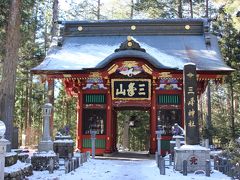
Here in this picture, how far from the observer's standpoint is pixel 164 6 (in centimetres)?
3153

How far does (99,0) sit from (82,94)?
62.4 feet

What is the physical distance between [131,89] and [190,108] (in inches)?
248

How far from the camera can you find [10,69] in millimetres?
12789

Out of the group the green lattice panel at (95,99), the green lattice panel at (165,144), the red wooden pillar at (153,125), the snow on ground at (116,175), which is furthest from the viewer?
the green lattice panel at (95,99)

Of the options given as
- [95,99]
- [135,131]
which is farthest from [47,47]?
[95,99]

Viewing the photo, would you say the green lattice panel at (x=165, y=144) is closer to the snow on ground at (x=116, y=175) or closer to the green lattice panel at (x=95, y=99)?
the green lattice panel at (x=95, y=99)

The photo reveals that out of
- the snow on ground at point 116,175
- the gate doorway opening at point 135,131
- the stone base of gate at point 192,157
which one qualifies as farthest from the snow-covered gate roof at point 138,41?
the gate doorway opening at point 135,131

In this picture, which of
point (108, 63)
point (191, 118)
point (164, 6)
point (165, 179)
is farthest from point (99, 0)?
point (165, 179)

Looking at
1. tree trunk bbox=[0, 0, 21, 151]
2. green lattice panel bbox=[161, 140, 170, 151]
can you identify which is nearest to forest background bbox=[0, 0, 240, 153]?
tree trunk bbox=[0, 0, 21, 151]

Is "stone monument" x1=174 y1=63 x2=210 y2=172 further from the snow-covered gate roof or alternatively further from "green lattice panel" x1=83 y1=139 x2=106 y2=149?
"green lattice panel" x1=83 y1=139 x2=106 y2=149

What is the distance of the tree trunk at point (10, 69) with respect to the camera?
42.1ft

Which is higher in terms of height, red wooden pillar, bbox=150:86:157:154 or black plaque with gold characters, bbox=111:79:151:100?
black plaque with gold characters, bbox=111:79:151:100

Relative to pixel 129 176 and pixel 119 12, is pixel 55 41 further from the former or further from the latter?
pixel 119 12

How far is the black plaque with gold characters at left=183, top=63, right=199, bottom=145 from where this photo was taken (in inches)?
474
